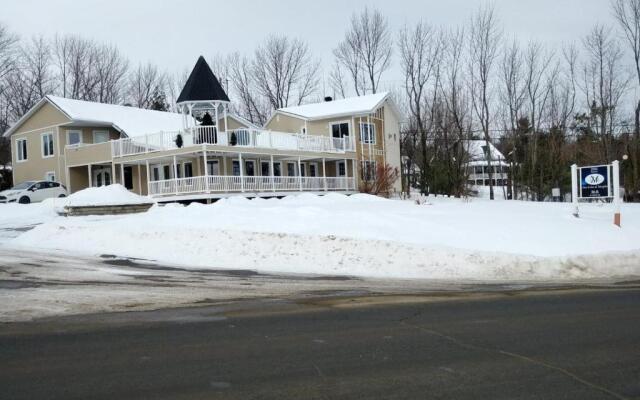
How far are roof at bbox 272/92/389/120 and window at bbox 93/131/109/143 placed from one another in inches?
540

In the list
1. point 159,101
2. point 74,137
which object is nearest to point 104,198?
point 74,137

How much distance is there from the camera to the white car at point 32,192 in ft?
119

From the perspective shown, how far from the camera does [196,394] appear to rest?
533 cm

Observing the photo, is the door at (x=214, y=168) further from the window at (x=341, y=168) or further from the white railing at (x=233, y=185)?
the window at (x=341, y=168)

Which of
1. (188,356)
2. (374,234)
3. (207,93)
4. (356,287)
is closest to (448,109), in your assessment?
(207,93)

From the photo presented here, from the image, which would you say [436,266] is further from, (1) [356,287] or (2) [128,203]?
(2) [128,203]

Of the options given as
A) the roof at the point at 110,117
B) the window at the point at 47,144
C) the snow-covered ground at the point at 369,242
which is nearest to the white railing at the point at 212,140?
the roof at the point at 110,117

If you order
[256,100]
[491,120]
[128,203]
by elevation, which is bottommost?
[128,203]

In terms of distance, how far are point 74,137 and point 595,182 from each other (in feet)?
113

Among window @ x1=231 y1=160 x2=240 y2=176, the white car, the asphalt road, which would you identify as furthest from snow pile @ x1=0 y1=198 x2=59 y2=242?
the asphalt road

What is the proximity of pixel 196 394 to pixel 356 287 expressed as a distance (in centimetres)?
785

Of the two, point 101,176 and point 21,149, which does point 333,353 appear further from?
point 21,149

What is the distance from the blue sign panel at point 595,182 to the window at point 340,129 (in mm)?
26895

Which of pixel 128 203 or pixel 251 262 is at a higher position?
pixel 128 203
